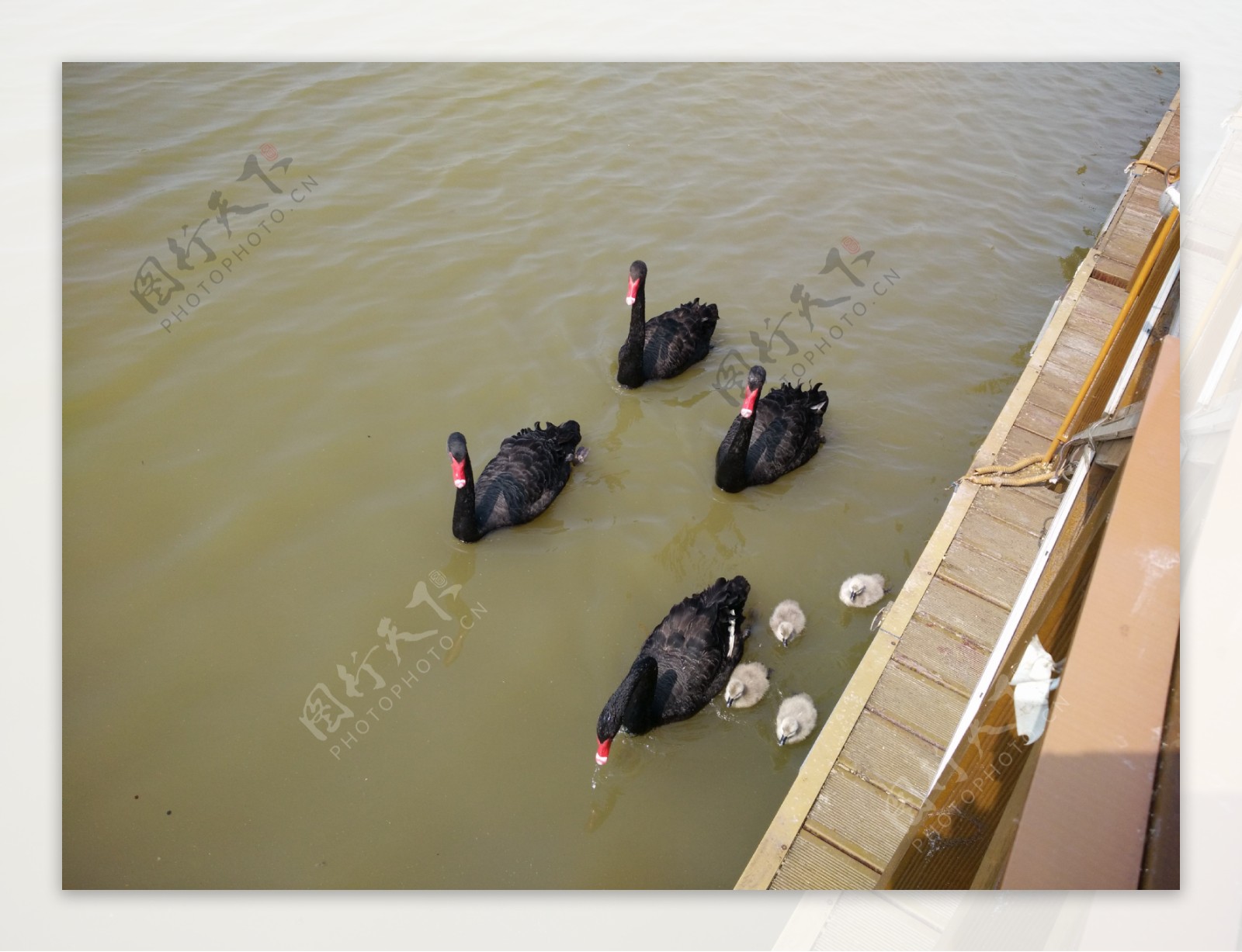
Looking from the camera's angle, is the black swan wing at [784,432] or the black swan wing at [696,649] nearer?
the black swan wing at [696,649]

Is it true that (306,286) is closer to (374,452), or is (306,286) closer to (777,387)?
(374,452)

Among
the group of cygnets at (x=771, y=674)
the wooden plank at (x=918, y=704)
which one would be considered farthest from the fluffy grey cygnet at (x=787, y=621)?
the wooden plank at (x=918, y=704)

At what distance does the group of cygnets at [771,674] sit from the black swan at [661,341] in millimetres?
2208

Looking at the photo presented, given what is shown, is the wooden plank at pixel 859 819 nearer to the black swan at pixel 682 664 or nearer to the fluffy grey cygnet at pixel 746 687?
the fluffy grey cygnet at pixel 746 687

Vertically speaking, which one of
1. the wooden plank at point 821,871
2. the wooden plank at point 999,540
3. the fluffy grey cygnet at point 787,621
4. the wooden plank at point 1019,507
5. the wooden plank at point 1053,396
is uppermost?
the wooden plank at point 1053,396

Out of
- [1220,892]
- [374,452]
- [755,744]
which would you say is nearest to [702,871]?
[755,744]

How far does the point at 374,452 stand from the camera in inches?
226

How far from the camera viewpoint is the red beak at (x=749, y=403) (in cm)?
537

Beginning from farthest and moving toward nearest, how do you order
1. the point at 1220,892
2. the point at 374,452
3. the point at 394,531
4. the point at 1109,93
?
1. the point at 1109,93
2. the point at 374,452
3. the point at 394,531
4. the point at 1220,892

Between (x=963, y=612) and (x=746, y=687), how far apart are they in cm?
126

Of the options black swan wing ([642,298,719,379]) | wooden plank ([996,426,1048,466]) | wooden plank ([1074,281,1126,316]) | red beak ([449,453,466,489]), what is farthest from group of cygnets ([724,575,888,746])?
wooden plank ([1074,281,1126,316])

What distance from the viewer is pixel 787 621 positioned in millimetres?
4848

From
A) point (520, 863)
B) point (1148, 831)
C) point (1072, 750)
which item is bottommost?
point (520, 863)

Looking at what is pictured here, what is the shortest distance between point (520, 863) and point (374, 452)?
9.83 feet
